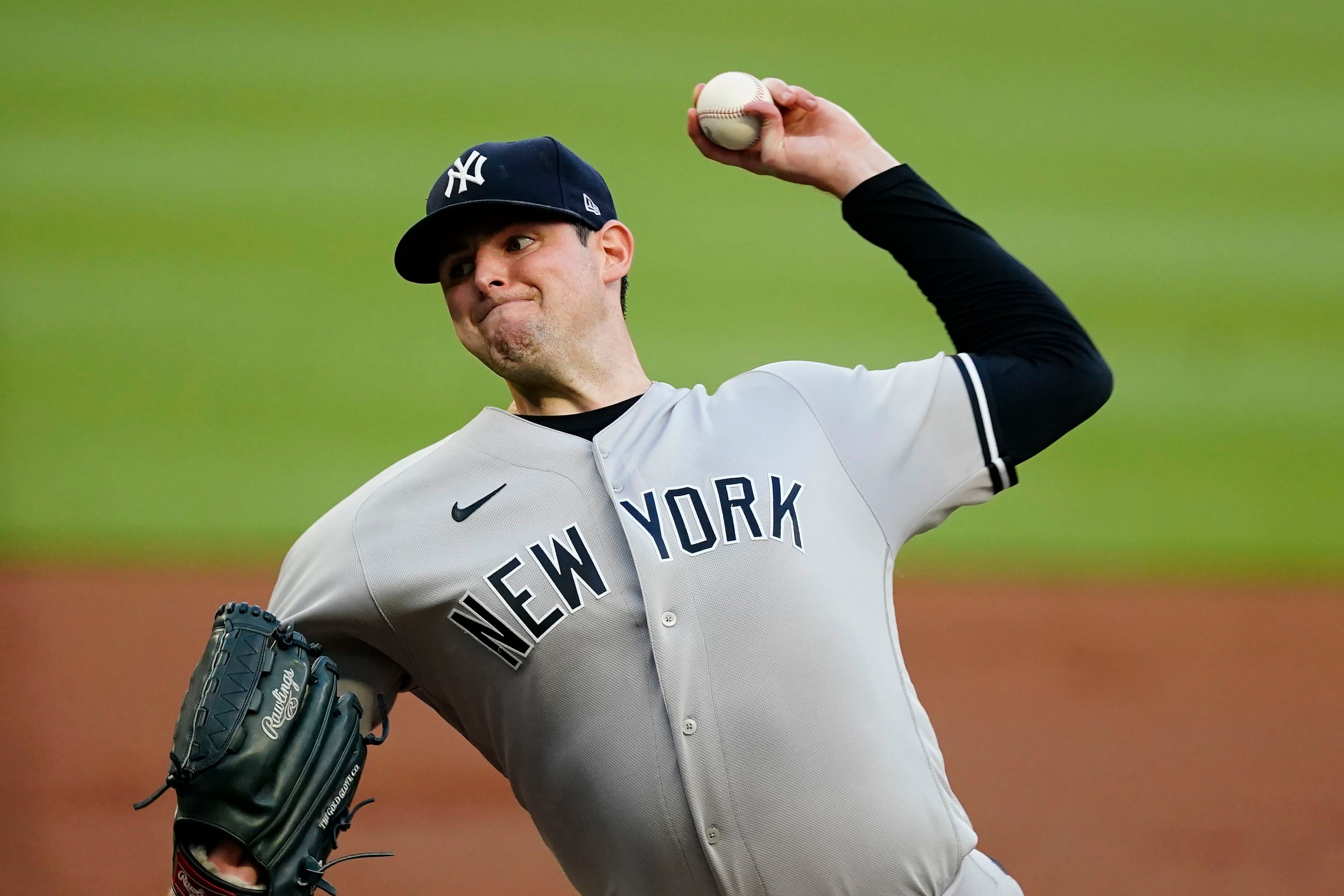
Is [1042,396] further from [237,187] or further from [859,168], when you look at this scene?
[237,187]

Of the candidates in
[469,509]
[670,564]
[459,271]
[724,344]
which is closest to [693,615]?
[670,564]

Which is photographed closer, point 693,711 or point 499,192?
point 693,711

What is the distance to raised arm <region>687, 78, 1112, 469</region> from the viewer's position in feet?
4.31

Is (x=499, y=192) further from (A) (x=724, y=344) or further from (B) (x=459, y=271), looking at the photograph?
(A) (x=724, y=344)

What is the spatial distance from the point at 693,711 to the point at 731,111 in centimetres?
68

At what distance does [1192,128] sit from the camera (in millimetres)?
Answer: 3461

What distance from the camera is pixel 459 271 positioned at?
1.47 metres

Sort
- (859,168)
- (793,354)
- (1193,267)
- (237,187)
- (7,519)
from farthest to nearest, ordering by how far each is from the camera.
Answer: (1193,267) < (793,354) < (237,187) < (7,519) < (859,168)

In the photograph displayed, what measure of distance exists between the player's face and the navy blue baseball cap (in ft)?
0.08

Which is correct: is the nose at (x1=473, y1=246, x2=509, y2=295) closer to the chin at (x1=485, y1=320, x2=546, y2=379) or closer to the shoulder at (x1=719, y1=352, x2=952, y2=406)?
the chin at (x1=485, y1=320, x2=546, y2=379)

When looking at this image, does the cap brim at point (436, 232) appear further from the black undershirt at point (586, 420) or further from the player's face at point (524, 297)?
the black undershirt at point (586, 420)

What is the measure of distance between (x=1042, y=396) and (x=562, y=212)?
0.59 meters

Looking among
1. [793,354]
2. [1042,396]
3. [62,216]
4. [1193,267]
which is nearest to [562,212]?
[1042,396]

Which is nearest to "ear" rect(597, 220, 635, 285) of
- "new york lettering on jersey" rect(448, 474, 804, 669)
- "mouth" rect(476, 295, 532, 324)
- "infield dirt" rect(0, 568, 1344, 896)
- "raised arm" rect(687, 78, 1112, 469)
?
"mouth" rect(476, 295, 532, 324)
